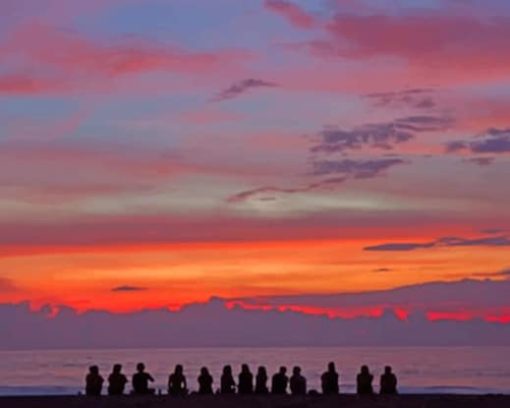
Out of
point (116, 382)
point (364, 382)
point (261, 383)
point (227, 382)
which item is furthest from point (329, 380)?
point (116, 382)

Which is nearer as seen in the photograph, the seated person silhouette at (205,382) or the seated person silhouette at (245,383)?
the seated person silhouette at (205,382)

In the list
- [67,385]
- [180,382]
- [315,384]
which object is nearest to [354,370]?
[315,384]

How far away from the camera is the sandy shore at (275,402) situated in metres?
34.0

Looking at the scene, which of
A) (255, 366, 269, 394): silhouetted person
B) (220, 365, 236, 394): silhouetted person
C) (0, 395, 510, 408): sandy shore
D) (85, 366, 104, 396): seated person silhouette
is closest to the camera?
(0, 395, 510, 408): sandy shore

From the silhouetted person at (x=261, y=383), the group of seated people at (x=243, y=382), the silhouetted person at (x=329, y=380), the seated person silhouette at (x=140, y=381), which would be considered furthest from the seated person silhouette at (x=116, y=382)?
the silhouetted person at (x=329, y=380)

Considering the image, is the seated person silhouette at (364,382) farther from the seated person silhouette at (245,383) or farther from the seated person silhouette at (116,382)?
the seated person silhouette at (116,382)

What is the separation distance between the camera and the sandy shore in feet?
111

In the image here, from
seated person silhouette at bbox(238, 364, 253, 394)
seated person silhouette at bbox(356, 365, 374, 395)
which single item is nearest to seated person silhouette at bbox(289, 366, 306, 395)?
seated person silhouette at bbox(238, 364, 253, 394)

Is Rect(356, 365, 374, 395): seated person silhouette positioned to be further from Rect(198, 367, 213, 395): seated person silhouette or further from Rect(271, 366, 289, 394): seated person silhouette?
Rect(198, 367, 213, 395): seated person silhouette

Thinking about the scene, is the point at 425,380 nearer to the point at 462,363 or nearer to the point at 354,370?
the point at 354,370

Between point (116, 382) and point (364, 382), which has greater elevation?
point (116, 382)

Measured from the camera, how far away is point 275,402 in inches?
1368

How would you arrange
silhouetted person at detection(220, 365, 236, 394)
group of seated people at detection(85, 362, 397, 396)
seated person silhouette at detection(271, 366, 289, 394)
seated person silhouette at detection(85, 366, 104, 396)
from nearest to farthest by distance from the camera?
group of seated people at detection(85, 362, 397, 396) → seated person silhouette at detection(85, 366, 104, 396) → seated person silhouette at detection(271, 366, 289, 394) → silhouetted person at detection(220, 365, 236, 394)

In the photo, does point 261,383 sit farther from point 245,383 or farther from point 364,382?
point 364,382
